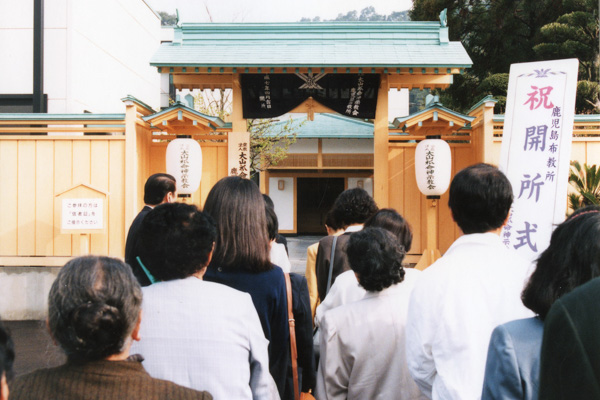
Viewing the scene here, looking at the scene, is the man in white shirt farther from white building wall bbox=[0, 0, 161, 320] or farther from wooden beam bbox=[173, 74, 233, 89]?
white building wall bbox=[0, 0, 161, 320]

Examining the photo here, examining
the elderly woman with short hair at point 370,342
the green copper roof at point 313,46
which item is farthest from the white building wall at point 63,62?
the elderly woman with short hair at point 370,342

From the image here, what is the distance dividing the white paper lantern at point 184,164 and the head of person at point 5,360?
6.82 m

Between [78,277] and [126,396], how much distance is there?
387 mm

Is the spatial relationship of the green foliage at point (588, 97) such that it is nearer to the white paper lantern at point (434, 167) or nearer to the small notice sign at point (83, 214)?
the white paper lantern at point (434, 167)

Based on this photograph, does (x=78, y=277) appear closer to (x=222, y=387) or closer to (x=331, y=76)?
(x=222, y=387)

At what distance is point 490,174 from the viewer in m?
2.32

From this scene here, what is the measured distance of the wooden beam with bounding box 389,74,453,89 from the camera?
8508 mm

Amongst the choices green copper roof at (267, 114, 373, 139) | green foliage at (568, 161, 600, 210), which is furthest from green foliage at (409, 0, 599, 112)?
green foliage at (568, 161, 600, 210)

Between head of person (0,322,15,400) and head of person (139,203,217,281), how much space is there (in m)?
0.92

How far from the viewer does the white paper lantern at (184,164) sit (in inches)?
306

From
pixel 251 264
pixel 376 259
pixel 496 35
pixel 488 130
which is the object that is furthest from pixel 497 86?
pixel 251 264

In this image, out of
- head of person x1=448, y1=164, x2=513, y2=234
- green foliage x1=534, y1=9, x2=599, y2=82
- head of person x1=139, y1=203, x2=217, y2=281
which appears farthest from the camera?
green foliage x1=534, y1=9, x2=599, y2=82

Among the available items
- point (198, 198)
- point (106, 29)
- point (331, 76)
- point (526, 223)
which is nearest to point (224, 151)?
point (198, 198)

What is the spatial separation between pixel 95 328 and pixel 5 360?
16.9 inches
